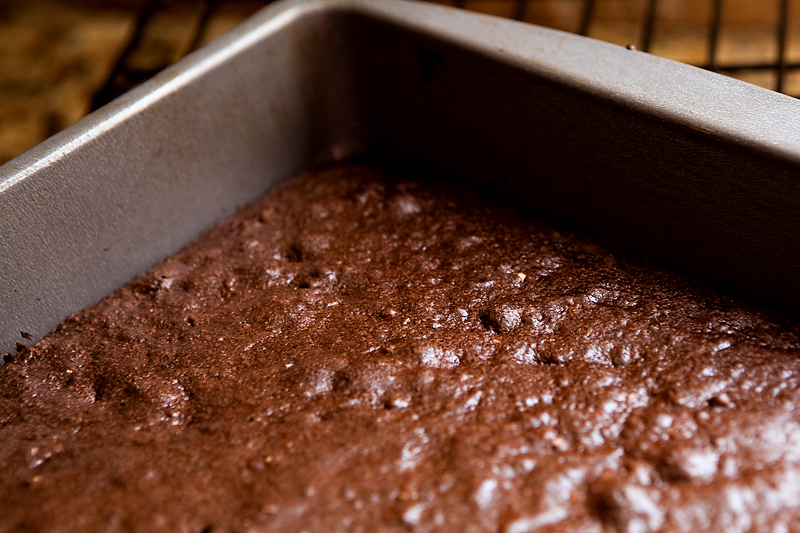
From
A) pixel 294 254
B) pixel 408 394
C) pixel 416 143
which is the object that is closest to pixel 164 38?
pixel 416 143

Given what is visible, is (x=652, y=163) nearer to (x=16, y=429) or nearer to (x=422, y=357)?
(x=422, y=357)

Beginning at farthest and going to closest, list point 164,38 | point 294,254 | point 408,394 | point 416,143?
point 164,38 < point 416,143 < point 294,254 < point 408,394

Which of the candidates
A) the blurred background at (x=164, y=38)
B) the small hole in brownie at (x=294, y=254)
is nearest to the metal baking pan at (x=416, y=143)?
the small hole in brownie at (x=294, y=254)

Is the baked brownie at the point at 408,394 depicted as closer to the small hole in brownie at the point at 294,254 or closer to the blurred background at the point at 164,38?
the small hole in brownie at the point at 294,254

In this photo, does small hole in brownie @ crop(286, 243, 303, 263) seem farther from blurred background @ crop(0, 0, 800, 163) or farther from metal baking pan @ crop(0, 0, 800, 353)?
blurred background @ crop(0, 0, 800, 163)

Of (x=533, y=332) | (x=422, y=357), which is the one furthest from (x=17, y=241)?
(x=533, y=332)

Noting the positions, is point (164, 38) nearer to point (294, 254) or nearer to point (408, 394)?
point (294, 254)
